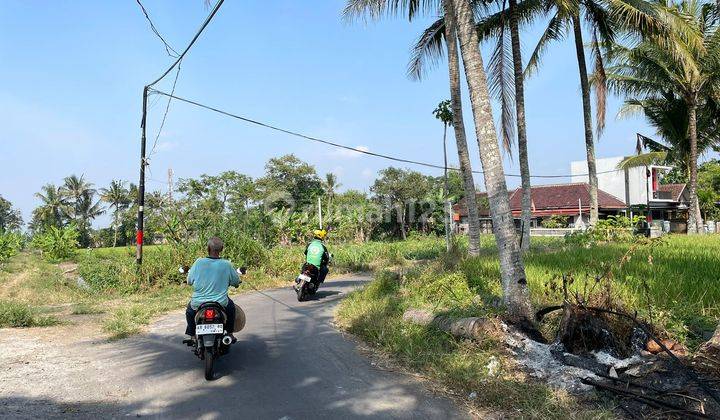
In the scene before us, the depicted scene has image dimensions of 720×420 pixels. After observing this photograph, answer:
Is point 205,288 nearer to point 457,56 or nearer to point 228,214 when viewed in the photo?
point 457,56

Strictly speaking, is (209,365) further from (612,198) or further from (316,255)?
(612,198)

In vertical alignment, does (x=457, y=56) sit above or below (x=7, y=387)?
above

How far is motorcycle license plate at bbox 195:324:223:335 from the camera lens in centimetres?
514

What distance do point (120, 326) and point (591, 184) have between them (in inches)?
628

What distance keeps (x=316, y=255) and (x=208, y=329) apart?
220 inches

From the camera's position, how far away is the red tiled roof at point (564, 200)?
1391 inches

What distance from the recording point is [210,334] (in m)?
5.14

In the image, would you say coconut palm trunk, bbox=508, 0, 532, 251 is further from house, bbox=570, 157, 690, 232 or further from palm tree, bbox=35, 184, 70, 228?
palm tree, bbox=35, 184, 70, 228

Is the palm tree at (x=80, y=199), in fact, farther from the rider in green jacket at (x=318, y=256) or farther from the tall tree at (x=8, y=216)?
the rider in green jacket at (x=318, y=256)

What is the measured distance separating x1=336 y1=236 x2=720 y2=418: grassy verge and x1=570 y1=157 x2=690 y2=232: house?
3067cm

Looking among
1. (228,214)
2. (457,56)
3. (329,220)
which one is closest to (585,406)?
(457,56)

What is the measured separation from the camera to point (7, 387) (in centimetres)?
480

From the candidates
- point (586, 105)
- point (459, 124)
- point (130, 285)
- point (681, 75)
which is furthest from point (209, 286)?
point (681, 75)

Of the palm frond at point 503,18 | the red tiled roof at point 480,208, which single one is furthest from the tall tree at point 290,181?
the palm frond at point 503,18
